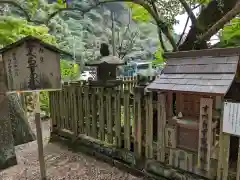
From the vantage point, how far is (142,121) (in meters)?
4.02

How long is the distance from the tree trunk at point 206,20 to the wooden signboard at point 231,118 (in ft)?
6.68

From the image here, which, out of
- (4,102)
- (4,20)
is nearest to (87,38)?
(4,20)

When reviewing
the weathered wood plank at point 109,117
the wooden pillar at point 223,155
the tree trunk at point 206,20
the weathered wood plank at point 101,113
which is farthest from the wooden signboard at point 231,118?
the weathered wood plank at point 101,113

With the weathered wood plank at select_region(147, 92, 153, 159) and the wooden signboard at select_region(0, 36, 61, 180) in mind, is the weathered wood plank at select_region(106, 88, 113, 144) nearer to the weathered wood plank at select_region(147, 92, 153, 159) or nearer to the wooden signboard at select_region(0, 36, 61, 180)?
the weathered wood plank at select_region(147, 92, 153, 159)

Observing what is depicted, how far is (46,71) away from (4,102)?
192 cm

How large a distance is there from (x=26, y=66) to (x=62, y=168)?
2383mm

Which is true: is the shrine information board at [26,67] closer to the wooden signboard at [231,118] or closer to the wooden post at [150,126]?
the wooden post at [150,126]

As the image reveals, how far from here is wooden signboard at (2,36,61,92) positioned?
3.57 meters

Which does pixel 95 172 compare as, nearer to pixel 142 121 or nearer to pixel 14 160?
pixel 142 121

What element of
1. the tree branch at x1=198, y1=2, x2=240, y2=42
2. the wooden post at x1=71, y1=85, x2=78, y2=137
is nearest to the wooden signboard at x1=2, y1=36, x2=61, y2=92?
the wooden post at x1=71, y1=85, x2=78, y2=137

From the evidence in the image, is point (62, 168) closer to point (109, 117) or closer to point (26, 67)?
point (109, 117)

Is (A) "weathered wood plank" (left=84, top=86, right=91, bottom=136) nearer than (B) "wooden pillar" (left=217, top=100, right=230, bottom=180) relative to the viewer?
No

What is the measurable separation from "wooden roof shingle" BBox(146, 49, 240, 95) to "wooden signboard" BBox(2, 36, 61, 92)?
195 cm

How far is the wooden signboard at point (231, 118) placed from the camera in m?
2.72
